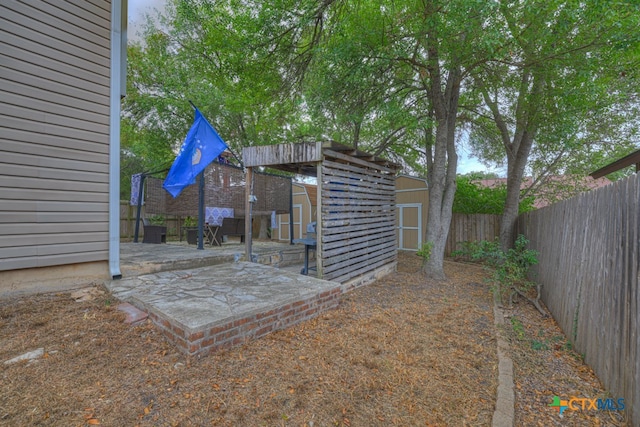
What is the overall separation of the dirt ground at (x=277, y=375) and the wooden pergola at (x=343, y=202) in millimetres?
1400

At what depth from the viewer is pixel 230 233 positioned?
22.2 ft

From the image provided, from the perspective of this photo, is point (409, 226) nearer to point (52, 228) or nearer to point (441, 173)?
point (441, 173)

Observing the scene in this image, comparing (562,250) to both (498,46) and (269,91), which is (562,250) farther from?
(269,91)

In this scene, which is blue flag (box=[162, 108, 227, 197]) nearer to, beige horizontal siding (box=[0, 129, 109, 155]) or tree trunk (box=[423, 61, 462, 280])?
beige horizontal siding (box=[0, 129, 109, 155])

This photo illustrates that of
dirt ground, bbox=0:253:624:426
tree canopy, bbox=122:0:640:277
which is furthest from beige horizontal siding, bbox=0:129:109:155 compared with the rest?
tree canopy, bbox=122:0:640:277

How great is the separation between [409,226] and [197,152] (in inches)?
292

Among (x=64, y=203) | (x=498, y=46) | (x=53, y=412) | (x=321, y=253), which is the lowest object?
(x=53, y=412)

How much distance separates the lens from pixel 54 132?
3117 mm

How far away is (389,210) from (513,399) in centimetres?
496

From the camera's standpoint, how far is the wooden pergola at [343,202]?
426 centimetres

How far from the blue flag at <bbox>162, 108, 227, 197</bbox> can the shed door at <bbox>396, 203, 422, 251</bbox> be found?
7010mm

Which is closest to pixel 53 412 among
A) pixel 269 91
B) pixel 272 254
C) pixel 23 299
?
pixel 23 299

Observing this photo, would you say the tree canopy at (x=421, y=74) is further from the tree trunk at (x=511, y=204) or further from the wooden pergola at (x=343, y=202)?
the wooden pergola at (x=343, y=202)

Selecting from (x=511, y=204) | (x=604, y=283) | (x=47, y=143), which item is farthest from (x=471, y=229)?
(x=47, y=143)
